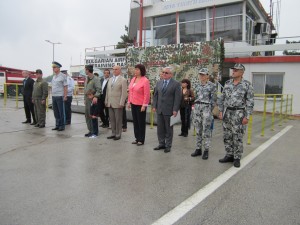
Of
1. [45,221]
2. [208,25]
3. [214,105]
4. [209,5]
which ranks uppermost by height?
[209,5]

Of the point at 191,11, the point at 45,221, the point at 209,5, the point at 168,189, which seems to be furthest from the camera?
the point at 191,11

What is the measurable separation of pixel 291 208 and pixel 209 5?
56.2ft

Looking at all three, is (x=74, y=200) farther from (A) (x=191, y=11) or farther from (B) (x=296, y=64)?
(A) (x=191, y=11)

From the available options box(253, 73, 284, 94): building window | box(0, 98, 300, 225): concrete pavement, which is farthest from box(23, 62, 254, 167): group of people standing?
box(253, 73, 284, 94): building window

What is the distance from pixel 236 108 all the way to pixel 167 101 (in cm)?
156

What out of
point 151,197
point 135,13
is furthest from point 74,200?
point 135,13

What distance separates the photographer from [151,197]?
12.5 ft

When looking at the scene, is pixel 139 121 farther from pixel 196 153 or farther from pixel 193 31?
pixel 193 31

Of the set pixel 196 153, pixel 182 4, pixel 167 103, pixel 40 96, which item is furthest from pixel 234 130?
pixel 182 4

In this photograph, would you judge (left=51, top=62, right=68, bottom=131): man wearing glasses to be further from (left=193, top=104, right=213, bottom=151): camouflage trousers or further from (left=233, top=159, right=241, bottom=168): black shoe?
(left=233, top=159, right=241, bottom=168): black shoe

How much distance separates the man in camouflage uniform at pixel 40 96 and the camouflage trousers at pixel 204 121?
5140 millimetres

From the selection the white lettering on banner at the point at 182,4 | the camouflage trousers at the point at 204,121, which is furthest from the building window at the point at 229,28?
the camouflage trousers at the point at 204,121

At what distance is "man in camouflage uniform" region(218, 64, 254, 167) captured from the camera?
197 inches

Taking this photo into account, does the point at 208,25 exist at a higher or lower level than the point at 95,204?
higher
